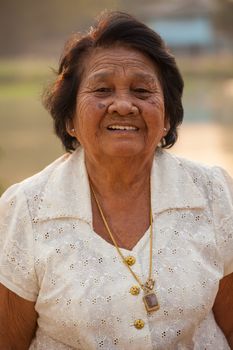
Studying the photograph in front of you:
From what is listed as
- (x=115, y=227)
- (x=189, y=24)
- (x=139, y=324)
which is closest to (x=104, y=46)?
(x=115, y=227)

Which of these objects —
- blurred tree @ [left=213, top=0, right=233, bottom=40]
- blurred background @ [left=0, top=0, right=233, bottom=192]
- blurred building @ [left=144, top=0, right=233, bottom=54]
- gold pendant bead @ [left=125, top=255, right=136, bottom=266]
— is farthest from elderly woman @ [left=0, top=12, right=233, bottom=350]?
blurred building @ [left=144, top=0, right=233, bottom=54]

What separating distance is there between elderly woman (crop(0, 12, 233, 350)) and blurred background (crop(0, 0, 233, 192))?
0.98 feet

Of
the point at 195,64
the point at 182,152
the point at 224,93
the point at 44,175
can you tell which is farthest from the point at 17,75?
the point at 44,175

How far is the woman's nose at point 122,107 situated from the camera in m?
2.93

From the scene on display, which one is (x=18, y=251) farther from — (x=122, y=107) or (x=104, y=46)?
(x=104, y=46)

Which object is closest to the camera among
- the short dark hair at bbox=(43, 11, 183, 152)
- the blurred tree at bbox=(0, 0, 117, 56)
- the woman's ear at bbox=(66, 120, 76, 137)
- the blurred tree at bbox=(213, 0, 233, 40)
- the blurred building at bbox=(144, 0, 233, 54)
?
the short dark hair at bbox=(43, 11, 183, 152)

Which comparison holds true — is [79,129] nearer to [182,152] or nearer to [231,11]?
[182,152]

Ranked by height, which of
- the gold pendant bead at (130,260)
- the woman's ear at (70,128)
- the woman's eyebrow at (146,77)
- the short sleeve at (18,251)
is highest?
the woman's eyebrow at (146,77)

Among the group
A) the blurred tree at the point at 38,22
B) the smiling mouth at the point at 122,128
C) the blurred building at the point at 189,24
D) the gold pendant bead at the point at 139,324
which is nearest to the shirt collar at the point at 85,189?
the smiling mouth at the point at 122,128

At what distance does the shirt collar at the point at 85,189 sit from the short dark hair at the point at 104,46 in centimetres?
13

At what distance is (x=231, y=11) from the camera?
30.1 meters

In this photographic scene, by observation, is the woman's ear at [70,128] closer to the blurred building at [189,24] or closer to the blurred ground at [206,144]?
the blurred ground at [206,144]

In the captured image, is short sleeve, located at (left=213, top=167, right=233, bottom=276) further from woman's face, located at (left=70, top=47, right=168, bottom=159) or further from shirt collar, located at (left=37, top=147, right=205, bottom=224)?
woman's face, located at (left=70, top=47, right=168, bottom=159)

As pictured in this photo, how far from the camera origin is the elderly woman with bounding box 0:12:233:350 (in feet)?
9.62
